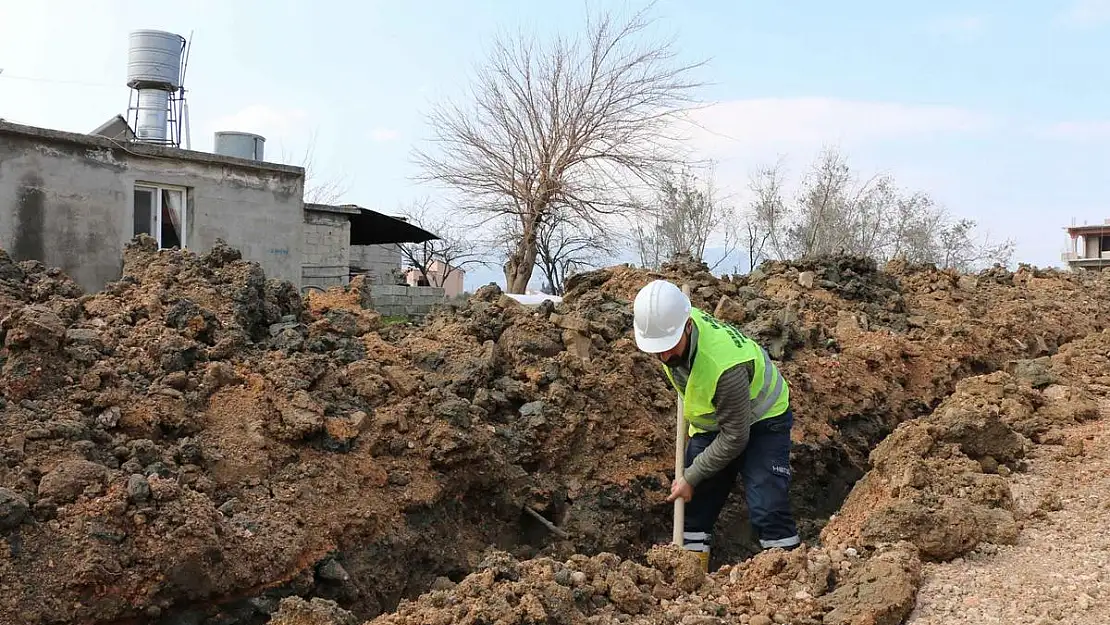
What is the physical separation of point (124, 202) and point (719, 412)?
10.00 m

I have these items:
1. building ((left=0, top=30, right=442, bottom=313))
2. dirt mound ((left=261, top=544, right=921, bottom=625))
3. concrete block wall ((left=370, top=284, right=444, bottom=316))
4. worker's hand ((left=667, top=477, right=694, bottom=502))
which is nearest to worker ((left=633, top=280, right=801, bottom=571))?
worker's hand ((left=667, top=477, right=694, bottom=502))

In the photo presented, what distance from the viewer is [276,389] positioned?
5.02m

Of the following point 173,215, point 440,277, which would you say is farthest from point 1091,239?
point 173,215

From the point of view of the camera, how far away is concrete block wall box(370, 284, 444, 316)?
1286 centimetres

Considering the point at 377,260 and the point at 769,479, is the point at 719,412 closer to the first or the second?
the point at 769,479

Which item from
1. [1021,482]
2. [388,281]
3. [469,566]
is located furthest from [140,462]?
[388,281]

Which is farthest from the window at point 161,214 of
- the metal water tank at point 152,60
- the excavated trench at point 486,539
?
the excavated trench at point 486,539

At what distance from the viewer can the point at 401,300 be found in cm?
1309

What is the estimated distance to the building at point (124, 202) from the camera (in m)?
11.1

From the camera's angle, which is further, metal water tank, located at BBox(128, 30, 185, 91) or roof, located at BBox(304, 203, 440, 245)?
roof, located at BBox(304, 203, 440, 245)

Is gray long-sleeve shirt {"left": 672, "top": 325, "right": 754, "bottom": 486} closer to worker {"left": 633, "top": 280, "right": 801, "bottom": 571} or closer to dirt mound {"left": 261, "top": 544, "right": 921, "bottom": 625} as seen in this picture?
worker {"left": 633, "top": 280, "right": 801, "bottom": 571}

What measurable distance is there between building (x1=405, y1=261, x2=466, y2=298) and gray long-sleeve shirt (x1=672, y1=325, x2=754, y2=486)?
28984mm

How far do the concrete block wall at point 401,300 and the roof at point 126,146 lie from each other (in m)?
2.34

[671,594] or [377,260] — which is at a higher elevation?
[377,260]
